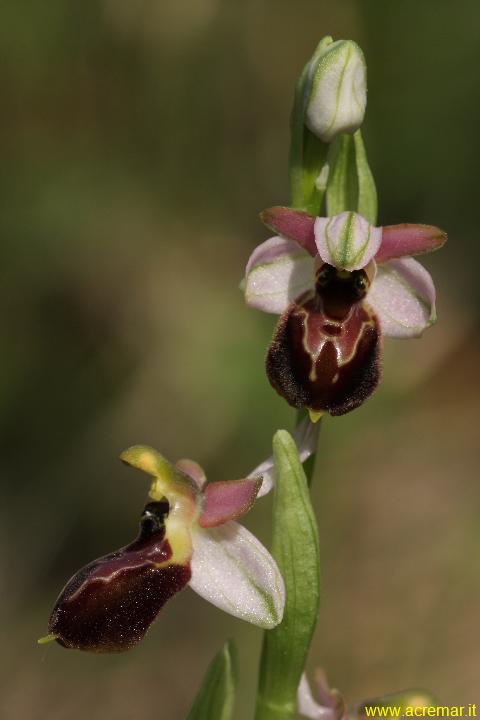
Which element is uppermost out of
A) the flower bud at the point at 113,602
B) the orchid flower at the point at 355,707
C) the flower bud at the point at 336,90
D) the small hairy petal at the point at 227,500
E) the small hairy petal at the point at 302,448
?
the flower bud at the point at 336,90

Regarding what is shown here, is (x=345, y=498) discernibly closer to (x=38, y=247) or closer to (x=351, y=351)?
(x=38, y=247)

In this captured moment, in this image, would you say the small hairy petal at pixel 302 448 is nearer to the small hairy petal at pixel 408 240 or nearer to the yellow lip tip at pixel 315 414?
the yellow lip tip at pixel 315 414

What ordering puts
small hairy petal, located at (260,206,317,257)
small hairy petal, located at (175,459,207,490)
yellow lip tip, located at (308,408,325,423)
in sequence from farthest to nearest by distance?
small hairy petal, located at (175,459,207,490) < small hairy petal, located at (260,206,317,257) < yellow lip tip, located at (308,408,325,423)

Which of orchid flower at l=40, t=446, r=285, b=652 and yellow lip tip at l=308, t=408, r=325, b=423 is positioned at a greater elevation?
yellow lip tip at l=308, t=408, r=325, b=423

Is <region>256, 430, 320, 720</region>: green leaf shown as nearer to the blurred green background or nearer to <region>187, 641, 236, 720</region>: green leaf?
Answer: <region>187, 641, 236, 720</region>: green leaf

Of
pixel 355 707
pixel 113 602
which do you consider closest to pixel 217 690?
pixel 355 707

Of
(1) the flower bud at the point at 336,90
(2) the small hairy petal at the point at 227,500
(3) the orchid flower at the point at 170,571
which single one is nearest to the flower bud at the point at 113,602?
(3) the orchid flower at the point at 170,571

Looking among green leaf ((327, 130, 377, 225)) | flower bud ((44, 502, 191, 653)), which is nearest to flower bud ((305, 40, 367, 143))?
green leaf ((327, 130, 377, 225))
